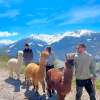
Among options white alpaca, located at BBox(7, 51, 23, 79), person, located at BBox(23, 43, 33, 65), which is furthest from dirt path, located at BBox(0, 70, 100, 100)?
person, located at BBox(23, 43, 33, 65)

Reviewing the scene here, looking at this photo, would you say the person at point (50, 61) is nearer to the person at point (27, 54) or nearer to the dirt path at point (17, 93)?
the dirt path at point (17, 93)

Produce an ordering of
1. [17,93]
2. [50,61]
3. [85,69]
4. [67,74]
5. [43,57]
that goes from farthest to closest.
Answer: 1. [17,93]
2. [50,61]
3. [43,57]
4. [67,74]
5. [85,69]

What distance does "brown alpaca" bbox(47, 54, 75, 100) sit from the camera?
13301mm

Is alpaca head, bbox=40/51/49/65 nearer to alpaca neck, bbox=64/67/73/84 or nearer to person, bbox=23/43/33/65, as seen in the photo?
alpaca neck, bbox=64/67/73/84

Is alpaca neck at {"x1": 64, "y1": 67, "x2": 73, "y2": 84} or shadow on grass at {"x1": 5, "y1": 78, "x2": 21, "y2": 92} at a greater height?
alpaca neck at {"x1": 64, "y1": 67, "x2": 73, "y2": 84}

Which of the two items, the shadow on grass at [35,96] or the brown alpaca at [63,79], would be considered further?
the shadow on grass at [35,96]

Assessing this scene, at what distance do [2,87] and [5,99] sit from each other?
298 centimetres

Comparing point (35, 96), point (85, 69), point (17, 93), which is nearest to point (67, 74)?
point (85, 69)

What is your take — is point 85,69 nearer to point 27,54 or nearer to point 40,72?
point 40,72

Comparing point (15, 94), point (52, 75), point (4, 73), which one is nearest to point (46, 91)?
point (15, 94)

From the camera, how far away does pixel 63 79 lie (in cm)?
1371

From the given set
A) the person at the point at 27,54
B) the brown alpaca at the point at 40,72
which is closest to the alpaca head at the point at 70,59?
the brown alpaca at the point at 40,72

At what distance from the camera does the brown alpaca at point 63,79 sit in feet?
43.6

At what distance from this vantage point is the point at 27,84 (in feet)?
64.4
